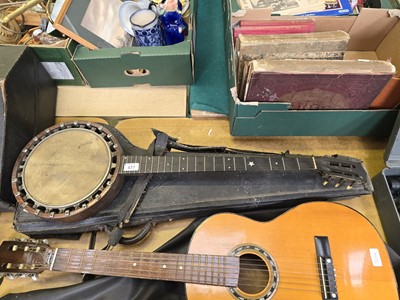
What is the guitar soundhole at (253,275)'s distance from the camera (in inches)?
29.8

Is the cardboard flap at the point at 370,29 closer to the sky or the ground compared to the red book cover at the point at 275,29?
closer to the sky

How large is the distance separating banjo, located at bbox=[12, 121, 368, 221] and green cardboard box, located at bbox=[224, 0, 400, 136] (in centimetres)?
12

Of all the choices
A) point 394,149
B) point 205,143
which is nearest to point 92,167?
point 205,143

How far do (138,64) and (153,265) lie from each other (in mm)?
596

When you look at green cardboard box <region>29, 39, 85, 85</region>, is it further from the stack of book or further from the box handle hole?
the stack of book

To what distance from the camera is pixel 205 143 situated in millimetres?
1004

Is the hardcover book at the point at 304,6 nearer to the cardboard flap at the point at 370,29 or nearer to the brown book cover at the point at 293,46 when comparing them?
the cardboard flap at the point at 370,29

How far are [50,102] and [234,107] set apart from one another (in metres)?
0.63

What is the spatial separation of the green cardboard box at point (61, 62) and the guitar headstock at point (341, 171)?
80 centimetres

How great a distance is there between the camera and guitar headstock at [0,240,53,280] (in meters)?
0.72

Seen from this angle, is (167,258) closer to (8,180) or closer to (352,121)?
(8,180)

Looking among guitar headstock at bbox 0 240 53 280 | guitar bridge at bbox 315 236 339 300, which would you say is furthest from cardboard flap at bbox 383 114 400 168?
guitar headstock at bbox 0 240 53 280

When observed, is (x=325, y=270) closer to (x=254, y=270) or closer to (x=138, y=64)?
(x=254, y=270)

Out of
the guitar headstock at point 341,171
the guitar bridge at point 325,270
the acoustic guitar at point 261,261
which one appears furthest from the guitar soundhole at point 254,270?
the guitar headstock at point 341,171
